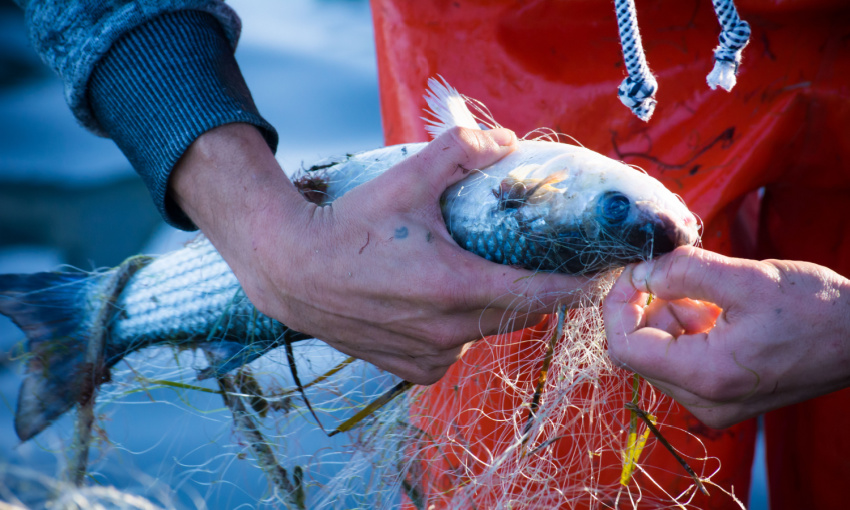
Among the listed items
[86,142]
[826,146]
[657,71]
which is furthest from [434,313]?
[86,142]

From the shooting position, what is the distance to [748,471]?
2.05 meters

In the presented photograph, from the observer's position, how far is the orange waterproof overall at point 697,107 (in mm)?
1674

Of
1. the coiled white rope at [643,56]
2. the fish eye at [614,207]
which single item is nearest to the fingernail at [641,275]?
the fish eye at [614,207]

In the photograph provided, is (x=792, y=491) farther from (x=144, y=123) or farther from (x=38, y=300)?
(x=38, y=300)

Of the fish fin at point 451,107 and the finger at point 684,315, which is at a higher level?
the fish fin at point 451,107

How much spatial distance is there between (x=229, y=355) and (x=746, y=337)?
138cm

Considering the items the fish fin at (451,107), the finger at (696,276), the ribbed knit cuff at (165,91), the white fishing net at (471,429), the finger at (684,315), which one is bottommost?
the white fishing net at (471,429)

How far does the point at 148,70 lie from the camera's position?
1.41 m

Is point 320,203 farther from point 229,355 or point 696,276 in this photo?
point 696,276

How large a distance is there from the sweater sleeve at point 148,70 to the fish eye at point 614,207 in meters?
0.92

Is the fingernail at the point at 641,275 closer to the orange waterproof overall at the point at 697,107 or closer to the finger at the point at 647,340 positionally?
the finger at the point at 647,340

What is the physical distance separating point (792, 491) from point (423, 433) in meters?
1.63

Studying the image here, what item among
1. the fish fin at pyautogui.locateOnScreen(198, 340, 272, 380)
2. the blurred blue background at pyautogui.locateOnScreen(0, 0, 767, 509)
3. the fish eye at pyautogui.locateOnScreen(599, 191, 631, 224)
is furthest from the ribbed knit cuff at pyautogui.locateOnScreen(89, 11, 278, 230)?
the blurred blue background at pyautogui.locateOnScreen(0, 0, 767, 509)

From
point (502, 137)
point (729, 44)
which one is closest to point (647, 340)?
point (502, 137)
